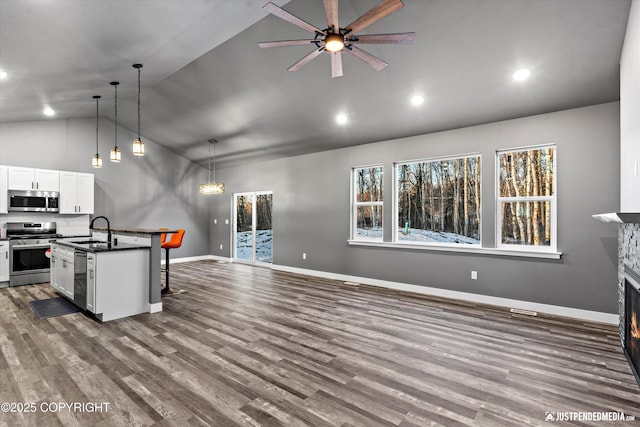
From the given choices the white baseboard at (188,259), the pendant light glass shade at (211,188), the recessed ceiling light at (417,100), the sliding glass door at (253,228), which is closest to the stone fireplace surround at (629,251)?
the recessed ceiling light at (417,100)

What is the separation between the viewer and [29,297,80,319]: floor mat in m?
4.14

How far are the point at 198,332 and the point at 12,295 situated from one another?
3936 millimetres

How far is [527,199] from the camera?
4559 mm

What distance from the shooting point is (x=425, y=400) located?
7.40ft

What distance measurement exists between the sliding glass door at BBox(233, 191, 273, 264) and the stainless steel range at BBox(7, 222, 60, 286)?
3.97 m

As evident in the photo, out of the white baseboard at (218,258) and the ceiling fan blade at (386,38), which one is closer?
the ceiling fan blade at (386,38)

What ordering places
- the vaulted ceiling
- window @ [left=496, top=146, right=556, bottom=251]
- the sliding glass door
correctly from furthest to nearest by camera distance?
the sliding glass door
window @ [left=496, top=146, right=556, bottom=251]
the vaulted ceiling

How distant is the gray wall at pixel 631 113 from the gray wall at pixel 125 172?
909cm

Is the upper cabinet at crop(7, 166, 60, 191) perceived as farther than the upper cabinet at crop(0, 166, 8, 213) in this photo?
Yes

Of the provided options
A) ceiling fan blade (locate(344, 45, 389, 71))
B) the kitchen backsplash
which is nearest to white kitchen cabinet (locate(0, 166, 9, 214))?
the kitchen backsplash

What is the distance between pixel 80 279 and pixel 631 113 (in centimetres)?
639

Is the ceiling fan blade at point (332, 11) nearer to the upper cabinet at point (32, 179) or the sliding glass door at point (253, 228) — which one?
the sliding glass door at point (253, 228)

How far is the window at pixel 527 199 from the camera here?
4430 millimetres

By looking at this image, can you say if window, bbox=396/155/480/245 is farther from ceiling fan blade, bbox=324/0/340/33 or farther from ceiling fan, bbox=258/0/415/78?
ceiling fan blade, bbox=324/0/340/33
